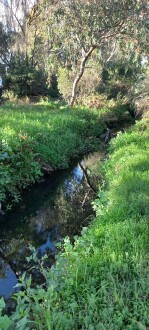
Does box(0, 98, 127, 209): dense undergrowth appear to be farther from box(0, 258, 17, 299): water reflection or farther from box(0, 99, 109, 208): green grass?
box(0, 258, 17, 299): water reflection

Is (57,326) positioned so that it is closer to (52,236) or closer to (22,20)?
(52,236)

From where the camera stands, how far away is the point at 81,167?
35.2 feet

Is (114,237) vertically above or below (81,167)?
below

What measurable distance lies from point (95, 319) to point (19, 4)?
90.3ft

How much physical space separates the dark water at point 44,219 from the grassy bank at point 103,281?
1118mm

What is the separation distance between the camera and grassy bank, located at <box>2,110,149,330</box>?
279 centimetres

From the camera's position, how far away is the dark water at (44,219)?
5457mm

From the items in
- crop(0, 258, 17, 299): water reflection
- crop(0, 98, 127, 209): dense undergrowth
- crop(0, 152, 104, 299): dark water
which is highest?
crop(0, 98, 127, 209): dense undergrowth

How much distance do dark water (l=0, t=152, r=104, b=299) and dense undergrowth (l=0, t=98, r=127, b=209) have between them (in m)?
0.40

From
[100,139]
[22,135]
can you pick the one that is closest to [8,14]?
[100,139]

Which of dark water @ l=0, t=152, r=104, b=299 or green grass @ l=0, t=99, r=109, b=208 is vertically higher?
green grass @ l=0, t=99, r=109, b=208

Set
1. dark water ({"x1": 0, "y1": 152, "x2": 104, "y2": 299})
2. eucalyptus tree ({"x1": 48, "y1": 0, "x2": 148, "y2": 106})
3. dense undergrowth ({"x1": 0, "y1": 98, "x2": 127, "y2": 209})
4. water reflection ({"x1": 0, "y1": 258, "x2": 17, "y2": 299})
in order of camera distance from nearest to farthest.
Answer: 1. water reflection ({"x1": 0, "y1": 258, "x2": 17, "y2": 299})
2. dark water ({"x1": 0, "y1": 152, "x2": 104, "y2": 299})
3. dense undergrowth ({"x1": 0, "y1": 98, "x2": 127, "y2": 209})
4. eucalyptus tree ({"x1": 48, "y1": 0, "x2": 148, "y2": 106})

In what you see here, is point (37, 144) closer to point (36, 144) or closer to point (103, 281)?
point (36, 144)

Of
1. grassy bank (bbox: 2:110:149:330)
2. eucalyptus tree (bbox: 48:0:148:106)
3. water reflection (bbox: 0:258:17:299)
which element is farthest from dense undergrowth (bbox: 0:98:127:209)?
eucalyptus tree (bbox: 48:0:148:106)
